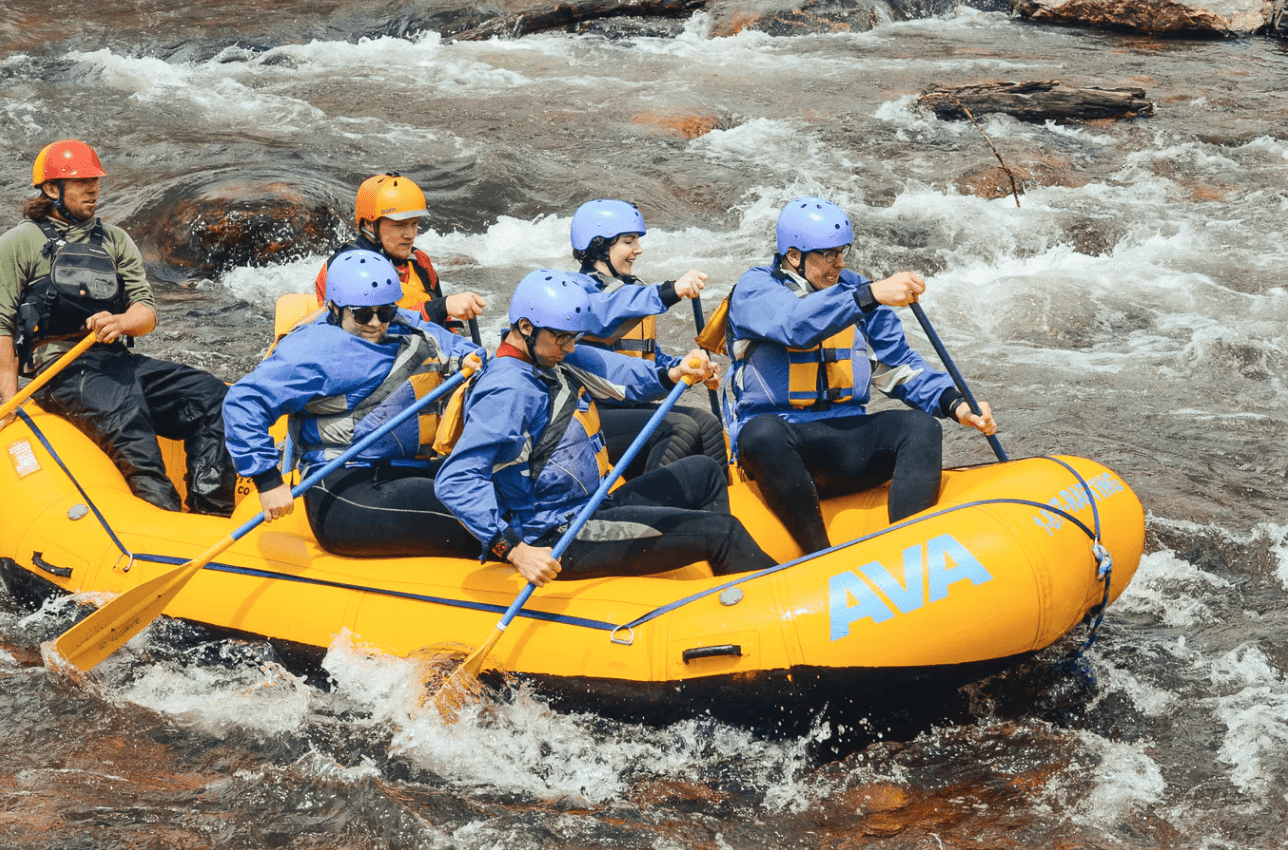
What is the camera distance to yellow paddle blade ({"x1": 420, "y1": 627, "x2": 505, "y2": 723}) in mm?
4043

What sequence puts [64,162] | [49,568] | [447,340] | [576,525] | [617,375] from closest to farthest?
[576,525] < [617,375] < [447,340] < [49,568] < [64,162]

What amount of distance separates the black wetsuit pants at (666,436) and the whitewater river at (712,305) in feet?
4.06

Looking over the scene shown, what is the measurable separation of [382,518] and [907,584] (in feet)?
6.06

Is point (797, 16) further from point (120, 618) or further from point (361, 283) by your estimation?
point (120, 618)

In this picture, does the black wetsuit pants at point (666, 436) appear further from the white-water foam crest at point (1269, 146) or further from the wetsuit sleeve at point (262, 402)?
the white-water foam crest at point (1269, 146)

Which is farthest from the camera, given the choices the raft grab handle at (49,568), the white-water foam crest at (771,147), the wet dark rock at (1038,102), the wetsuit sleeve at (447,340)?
the wet dark rock at (1038,102)

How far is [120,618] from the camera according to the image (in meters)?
4.41

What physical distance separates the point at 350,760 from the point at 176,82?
1207cm

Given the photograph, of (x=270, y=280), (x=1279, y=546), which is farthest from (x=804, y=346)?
(x=270, y=280)

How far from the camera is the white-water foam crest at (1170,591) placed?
506 cm

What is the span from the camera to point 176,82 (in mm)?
14164

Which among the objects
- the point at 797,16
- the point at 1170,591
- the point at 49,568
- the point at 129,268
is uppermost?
the point at 797,16

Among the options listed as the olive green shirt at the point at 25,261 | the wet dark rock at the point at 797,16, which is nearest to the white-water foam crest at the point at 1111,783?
the olive green shirt at the point at 25,261

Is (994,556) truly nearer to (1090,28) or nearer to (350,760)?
(350,760)
